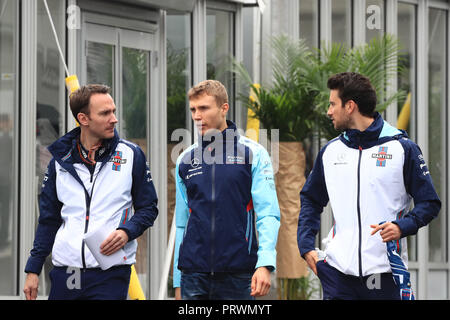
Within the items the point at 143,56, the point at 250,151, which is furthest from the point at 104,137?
the point at 143,56

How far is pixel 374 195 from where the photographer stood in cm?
414

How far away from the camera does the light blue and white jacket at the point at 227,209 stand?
13.8ft

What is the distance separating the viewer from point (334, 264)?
4.23m

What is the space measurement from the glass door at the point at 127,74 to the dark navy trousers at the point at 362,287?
4364 millimetres

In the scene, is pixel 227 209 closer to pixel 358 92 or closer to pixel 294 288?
pixel 358 92

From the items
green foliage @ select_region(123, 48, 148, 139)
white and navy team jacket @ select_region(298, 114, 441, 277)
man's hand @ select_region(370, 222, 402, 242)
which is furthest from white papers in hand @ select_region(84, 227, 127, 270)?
green foliage @ select_region(123, 48, 148, 139)

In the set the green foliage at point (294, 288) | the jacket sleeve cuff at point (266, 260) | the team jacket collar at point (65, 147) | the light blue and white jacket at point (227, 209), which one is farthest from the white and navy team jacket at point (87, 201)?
the green foliage at point (294, 288)

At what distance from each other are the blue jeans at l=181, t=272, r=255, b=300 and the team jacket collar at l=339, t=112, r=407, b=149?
0.91 m

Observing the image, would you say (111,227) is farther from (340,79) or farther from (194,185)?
(340,79)

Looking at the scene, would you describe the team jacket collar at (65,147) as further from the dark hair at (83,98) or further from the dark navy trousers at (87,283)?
the dark navy trousers at (87,283)

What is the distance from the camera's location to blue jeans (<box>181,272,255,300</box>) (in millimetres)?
4215

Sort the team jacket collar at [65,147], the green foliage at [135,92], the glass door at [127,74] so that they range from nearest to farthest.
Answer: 1. the team jacket collar at [65,147]
2. the glass door at [127,74]
3. the green foliage at [135,92]

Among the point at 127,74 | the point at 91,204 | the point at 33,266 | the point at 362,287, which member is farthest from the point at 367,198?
the point at 127,74
